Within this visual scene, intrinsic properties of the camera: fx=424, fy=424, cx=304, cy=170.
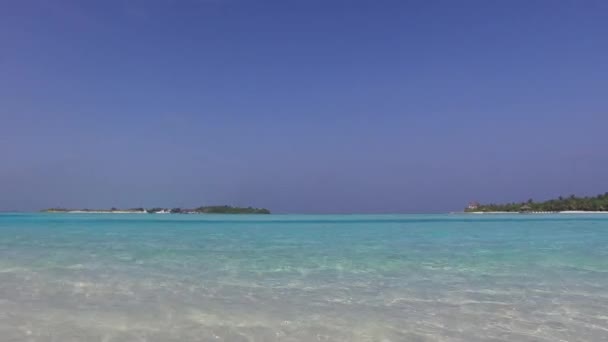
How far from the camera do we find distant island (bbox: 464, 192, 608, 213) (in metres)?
80.9

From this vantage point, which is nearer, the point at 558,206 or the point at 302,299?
the point at 302,299

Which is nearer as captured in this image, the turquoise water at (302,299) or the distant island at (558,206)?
the turquoise water at (302,299)

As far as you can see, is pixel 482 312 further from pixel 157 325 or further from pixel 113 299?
pixel 113 299

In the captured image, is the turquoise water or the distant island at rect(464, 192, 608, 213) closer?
the turquoise water

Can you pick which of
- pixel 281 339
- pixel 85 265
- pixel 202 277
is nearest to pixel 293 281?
pixel 202 277

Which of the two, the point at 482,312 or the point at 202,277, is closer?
the point at 482,312

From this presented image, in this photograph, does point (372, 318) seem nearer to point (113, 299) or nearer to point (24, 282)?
point (113, 299)

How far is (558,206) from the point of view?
9075 centimetres

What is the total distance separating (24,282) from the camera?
7.05 meters

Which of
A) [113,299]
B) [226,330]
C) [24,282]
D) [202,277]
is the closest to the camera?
[226,330]

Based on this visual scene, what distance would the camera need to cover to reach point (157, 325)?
4.57 metres

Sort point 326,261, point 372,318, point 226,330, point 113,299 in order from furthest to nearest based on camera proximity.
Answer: point 326,261 → point 113,299 → point 372,318 → point 226,330

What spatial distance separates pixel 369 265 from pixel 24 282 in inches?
252

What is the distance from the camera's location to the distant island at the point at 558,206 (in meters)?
80.9
